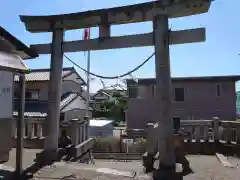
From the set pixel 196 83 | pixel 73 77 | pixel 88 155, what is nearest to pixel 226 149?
pixel 88 155

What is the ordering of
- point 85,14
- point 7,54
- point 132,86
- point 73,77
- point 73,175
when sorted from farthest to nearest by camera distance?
point 73,77
point 132,86
point 85,14
point 73,175
point 7,54

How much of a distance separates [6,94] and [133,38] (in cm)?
362

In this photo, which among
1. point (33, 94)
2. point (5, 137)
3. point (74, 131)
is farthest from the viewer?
point (33, 94)

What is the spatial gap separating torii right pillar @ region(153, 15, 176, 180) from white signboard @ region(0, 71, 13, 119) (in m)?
3.37

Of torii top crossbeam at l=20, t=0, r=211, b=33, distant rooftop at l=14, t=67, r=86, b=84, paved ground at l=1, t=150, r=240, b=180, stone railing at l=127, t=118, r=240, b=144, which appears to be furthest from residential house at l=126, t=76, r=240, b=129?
torii top crossbeam at l=20, t=0, r=211, b=33

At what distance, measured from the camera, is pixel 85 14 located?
7395 mm

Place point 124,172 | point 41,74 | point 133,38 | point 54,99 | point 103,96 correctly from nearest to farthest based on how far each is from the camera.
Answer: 1. point 124,172
2. point 133,38
3. point 54,99
4. point 41,74
5. point 103,96

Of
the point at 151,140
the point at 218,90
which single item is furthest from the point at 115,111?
the point at 151,140

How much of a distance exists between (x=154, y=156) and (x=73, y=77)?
23.0 m

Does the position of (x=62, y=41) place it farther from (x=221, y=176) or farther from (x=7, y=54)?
(x=221, y=176)

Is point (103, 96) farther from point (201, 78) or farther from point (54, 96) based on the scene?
point (54, 96)

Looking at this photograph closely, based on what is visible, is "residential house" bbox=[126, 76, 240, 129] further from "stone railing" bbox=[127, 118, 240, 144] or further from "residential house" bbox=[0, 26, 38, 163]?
"residential house" bbox=[0, 26, 38, 163]

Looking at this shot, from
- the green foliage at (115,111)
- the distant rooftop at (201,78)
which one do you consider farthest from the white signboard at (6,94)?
the green foliage at (115,111)

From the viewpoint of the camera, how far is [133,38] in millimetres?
6930
